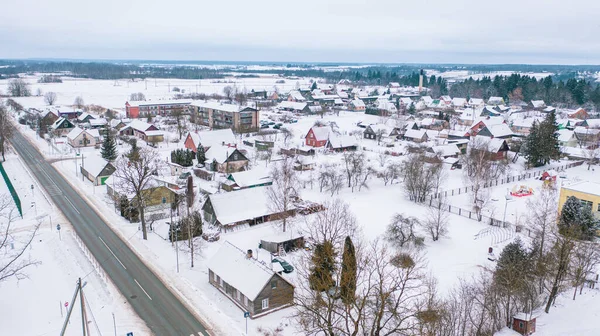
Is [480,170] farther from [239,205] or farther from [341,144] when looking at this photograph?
[239,205]

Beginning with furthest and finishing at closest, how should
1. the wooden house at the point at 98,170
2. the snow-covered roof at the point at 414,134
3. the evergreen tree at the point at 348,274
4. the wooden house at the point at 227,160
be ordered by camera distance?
1. the snow-covered roof at the point at 414,134
2. the wooden house at the point at 227,160
3. the wooden house at the point at 98,170
4. the evergreen tree at the point at 348,274

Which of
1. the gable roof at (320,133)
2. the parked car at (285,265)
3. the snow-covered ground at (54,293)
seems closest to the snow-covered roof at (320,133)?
the gable roof at (320,133)

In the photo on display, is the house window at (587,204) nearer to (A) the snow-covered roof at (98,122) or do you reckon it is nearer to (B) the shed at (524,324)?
(B) the shed at (524,324)

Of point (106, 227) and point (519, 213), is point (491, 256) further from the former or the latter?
point (106, 227)

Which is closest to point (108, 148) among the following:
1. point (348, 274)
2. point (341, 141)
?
point (341, 141)

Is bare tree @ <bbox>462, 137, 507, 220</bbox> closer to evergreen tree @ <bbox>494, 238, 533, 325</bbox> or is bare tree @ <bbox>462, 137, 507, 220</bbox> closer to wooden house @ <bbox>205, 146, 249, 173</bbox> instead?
evergreen tree @ <bbox>494, 238, 533, 325</bbox>

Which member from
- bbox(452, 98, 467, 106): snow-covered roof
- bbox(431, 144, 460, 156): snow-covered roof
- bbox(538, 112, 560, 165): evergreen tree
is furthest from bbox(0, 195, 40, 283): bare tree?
bbox(452, 98, 467, 106): snow-covered roof
